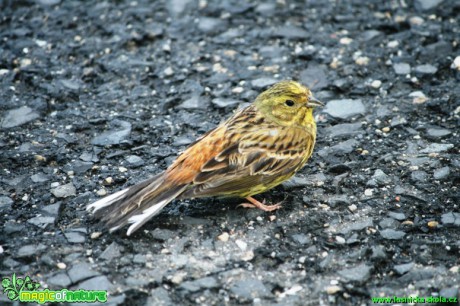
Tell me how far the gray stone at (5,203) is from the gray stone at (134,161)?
3.48 ft

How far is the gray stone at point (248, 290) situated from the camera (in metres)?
4.70

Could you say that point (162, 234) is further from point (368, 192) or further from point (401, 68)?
point (401, 68)

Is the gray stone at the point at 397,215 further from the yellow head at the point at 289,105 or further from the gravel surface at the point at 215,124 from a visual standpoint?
the yellow head at the point at 289,105

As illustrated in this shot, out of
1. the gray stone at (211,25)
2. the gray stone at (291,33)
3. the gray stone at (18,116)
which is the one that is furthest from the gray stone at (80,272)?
the gray stone at (291,33)

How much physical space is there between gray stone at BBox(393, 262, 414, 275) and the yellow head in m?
1.50

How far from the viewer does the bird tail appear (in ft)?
16.8

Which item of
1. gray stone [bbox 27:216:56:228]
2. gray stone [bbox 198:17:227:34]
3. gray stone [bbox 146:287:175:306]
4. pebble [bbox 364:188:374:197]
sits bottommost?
pebble [bbox 364:188:374:197]

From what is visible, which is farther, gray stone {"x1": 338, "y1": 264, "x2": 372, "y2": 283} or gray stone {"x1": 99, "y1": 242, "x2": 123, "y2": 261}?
gray stone {"x1": 99, "y1": 242, "x2": 123, "y2": 261}

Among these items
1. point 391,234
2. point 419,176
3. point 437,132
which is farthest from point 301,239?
point 437,132

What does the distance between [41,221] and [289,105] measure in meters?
2.19

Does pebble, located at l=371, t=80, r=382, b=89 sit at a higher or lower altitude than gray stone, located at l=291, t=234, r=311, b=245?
higher

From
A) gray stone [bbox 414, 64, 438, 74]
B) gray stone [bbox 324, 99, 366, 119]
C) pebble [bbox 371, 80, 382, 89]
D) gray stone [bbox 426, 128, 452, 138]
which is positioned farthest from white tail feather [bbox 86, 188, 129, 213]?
gray stone [bbox 414, 64, 438, 74]

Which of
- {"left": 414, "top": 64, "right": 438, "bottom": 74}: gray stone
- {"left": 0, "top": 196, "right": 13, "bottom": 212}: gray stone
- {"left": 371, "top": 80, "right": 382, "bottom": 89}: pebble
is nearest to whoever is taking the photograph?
{"left": 0, "top": 196, "right": 13, "bottom": 212}: gray stone

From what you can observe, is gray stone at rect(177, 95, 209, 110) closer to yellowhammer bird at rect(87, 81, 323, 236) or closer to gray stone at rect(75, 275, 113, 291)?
yellowhammer bird at rect(87, 81, 323, 236)
